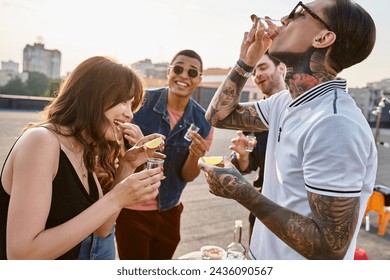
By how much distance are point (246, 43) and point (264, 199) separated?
892mm

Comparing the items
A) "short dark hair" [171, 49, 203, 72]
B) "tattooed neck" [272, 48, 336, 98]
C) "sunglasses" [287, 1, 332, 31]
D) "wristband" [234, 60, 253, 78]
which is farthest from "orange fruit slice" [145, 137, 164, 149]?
"short dark hair" [171, 49, 203, 72]

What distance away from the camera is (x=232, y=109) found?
1.90m

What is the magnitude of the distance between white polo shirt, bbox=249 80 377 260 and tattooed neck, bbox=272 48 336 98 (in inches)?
2.3

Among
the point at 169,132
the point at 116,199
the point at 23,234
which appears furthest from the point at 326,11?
the point at 169,132

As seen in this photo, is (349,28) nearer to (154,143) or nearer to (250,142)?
(154,143)

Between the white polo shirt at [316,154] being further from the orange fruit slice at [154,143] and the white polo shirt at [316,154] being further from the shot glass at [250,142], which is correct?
the shot glass at [250,142]

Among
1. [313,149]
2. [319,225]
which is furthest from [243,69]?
[319,225]

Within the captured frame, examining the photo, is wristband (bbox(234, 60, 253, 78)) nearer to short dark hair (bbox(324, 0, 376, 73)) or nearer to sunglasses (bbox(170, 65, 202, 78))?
short dark hair (bbox(324, 0, 376, 73))

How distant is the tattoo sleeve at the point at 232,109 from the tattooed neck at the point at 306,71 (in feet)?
1.18

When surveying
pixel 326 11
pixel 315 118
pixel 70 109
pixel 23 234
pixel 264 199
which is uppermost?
pixel 326 11
